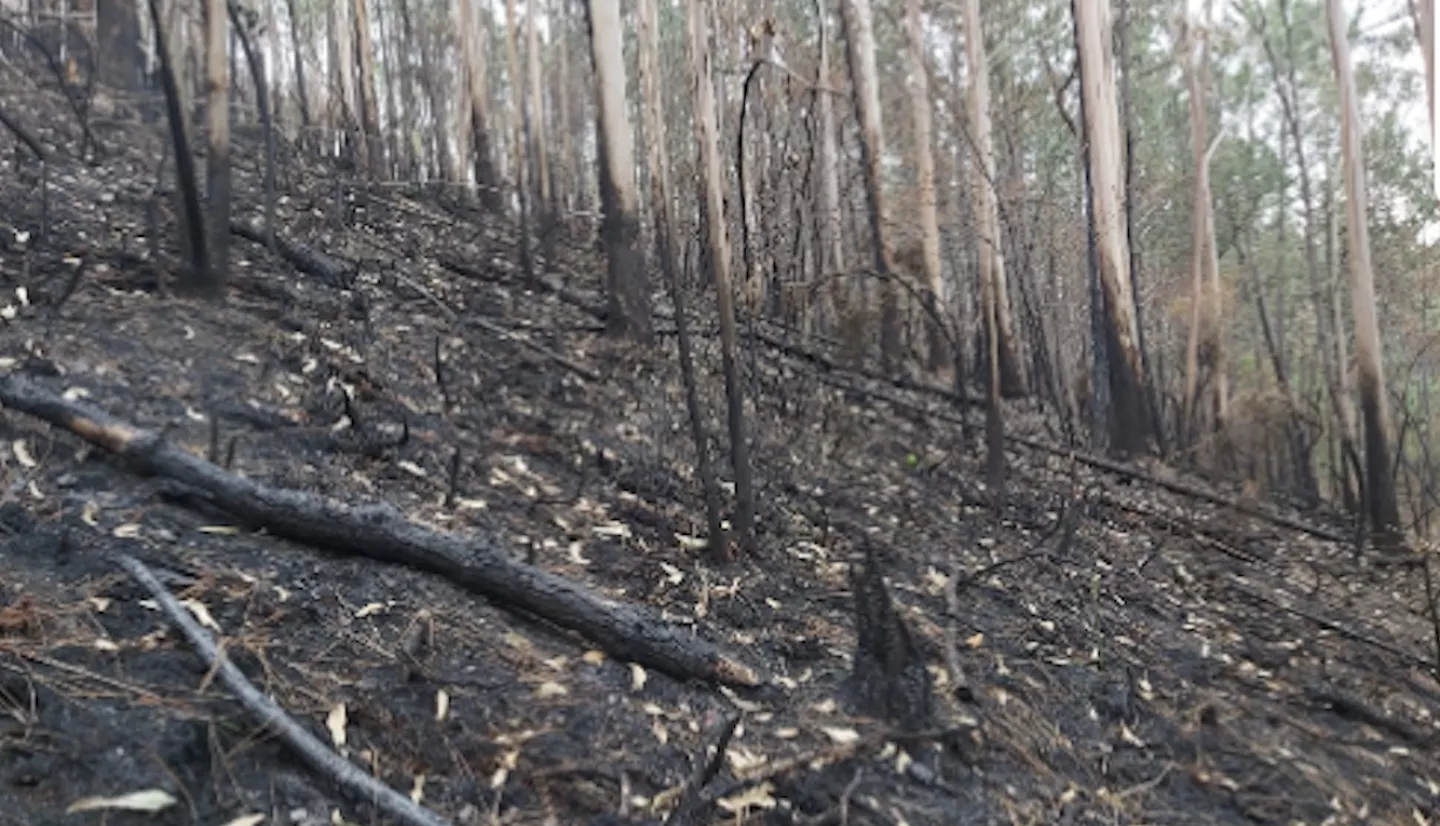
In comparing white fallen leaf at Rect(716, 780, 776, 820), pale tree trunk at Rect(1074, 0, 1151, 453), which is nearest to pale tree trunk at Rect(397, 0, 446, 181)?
pale tree trunk at Rect(1074, 0, 1151, 453)

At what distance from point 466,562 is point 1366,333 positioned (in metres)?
8.71

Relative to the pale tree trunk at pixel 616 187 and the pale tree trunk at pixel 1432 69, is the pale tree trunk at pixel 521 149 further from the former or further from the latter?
the pale tree trunk at pixel 1432 69

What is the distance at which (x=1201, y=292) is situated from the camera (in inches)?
766

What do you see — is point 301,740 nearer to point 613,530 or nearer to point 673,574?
point 673,574

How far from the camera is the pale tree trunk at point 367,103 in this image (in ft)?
44.2

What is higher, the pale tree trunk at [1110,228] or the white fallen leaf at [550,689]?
the pale tree trunk at [1110,228]

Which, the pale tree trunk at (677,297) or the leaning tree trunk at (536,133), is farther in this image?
the leaning tree trunk at (536,133)

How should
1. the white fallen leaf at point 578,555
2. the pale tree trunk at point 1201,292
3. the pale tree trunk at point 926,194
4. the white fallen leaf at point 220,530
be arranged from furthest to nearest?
the pale tree trunk at point 1201,292
the pale tree trunk at point 926,194
the white fallen leaf at point 578,555
the white fallen leaf at point 220,530

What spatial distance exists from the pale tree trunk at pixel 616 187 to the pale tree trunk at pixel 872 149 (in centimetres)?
389

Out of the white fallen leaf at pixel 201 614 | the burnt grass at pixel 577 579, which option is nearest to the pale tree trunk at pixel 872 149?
the burnt grass at pixel 577 579

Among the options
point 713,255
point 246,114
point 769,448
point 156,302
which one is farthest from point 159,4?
point 246,114

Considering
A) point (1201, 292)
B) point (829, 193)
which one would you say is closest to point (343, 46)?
point (829, 193)

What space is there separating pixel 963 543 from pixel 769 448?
123cm

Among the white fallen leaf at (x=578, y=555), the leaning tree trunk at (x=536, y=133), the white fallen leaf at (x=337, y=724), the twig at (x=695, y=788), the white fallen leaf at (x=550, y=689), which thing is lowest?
the twig at (x=695, y=788)
